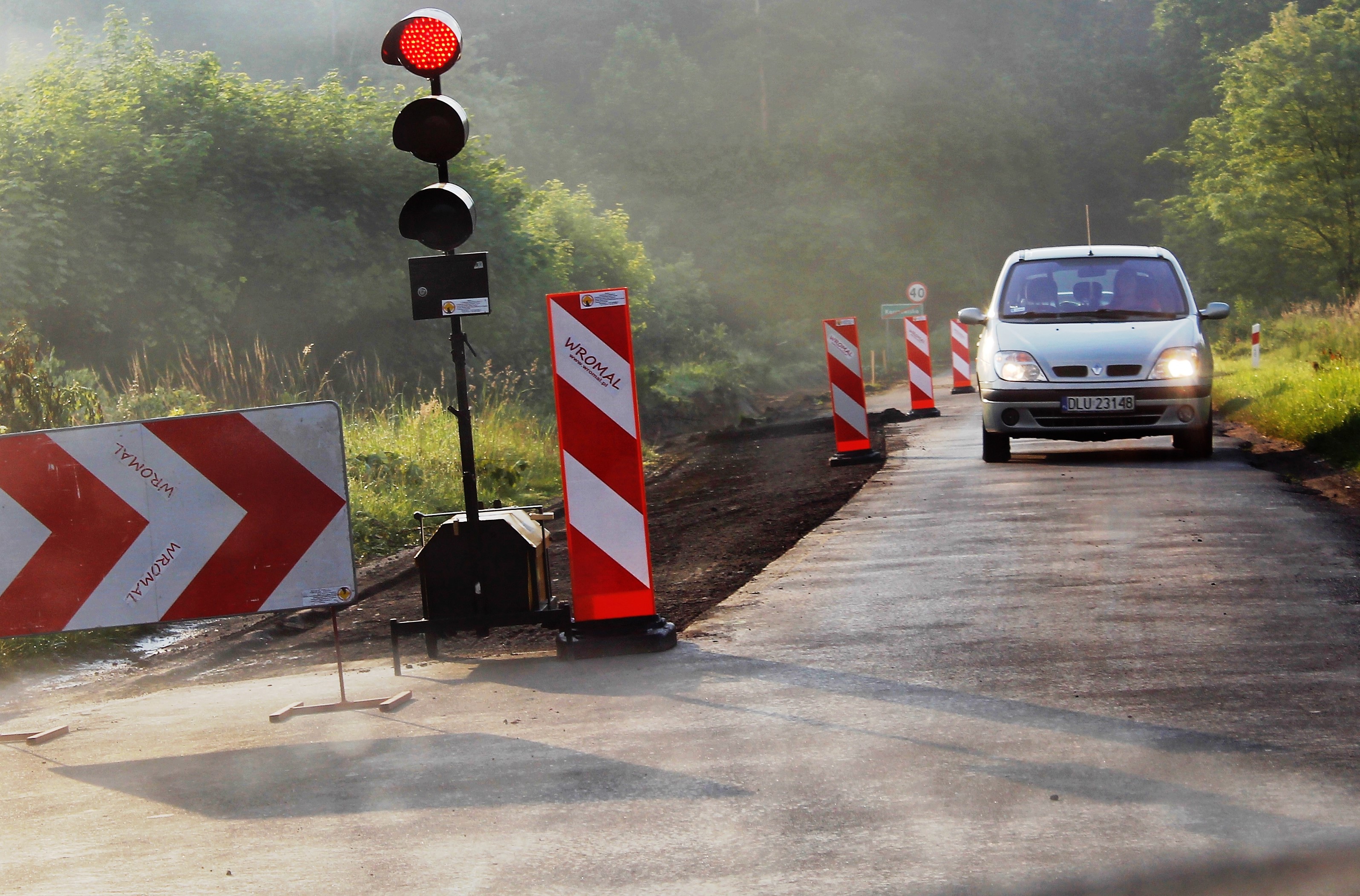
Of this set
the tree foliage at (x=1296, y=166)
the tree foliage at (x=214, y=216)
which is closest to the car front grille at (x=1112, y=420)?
the tree foliage at (x=214, y=216)

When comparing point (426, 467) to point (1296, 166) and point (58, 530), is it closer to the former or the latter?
point (58, 530)

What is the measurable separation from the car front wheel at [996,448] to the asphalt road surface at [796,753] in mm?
5313

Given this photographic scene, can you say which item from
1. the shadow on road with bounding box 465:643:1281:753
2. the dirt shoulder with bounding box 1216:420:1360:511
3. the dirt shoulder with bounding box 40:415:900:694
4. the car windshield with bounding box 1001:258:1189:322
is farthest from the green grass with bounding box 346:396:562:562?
the dirt shoulder with bounding box 1216:420:1360:511

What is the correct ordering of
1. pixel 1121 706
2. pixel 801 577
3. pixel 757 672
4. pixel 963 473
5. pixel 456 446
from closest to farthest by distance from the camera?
pixel 1121 706
pixel 757 672
pixel 801 577
pixel 963 473
pixel 456 446

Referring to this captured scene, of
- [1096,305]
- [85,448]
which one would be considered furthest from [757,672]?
[1096,305]

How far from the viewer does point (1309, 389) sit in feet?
51.6

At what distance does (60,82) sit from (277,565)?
20129mm

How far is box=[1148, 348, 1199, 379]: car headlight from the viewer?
39.4ft

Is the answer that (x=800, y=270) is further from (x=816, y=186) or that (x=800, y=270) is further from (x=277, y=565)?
(x=277, y=565)

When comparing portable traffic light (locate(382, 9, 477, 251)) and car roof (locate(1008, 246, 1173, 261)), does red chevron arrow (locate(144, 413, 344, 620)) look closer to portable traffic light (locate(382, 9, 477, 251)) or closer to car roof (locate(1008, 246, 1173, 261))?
portable traffic light (locate(382, 9, 477, 251))

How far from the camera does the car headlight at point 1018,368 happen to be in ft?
40.1

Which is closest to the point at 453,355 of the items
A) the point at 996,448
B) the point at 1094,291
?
the point at 996,448

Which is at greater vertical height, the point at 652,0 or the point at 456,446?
the point at 652,0

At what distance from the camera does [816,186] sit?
7988cm
